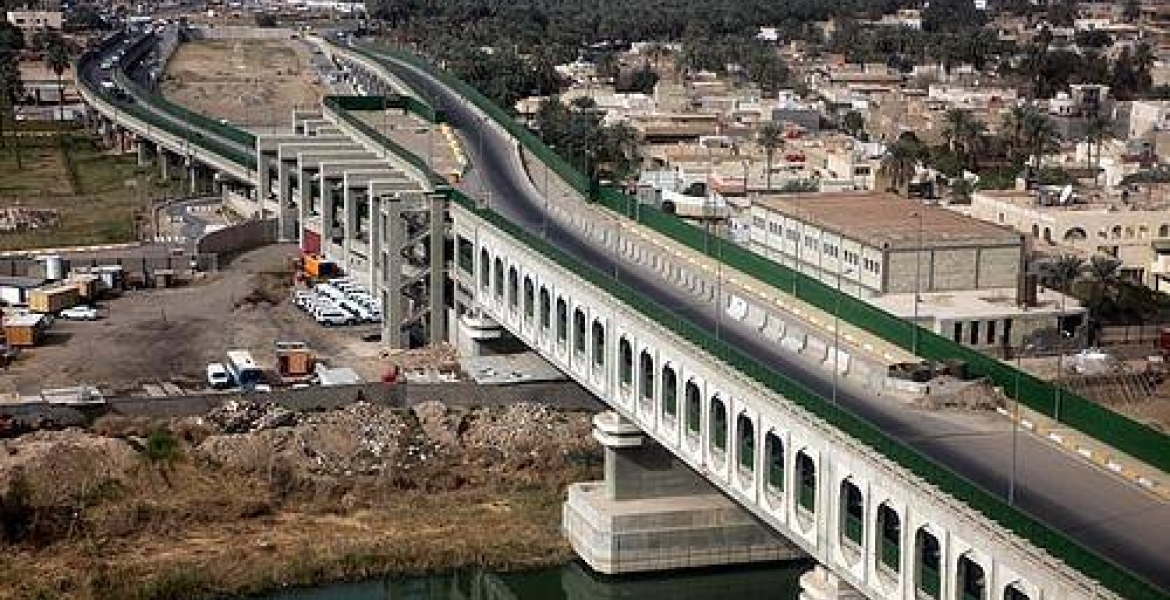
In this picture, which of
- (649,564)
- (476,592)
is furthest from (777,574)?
(476,592)

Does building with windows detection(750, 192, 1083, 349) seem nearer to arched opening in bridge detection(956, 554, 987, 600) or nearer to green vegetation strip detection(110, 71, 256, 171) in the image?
arched opening in bridge detection(956, 554, 987, 600)

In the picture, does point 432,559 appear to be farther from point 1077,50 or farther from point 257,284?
point 1077,50

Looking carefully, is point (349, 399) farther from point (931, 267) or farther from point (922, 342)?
point (931, 267)

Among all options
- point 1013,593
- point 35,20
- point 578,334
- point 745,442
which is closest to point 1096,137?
point 578,334

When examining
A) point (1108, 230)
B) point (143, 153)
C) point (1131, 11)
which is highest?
point (1131, 11)

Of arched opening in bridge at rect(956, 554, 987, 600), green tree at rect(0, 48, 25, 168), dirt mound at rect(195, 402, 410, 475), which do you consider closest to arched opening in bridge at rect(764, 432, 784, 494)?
arched opening in bridge at rect(956, 554, 987, 600)

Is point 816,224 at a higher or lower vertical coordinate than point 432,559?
higher

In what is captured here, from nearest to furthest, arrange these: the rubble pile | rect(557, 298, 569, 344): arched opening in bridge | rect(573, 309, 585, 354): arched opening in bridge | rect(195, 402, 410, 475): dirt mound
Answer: rect(573, 309, 585, 354): arched opening in bridge → rect(195, 402, 410, 475): dirt mound → rect(557, 298, 569, 344): arched opening in bridge → the rubble pile
